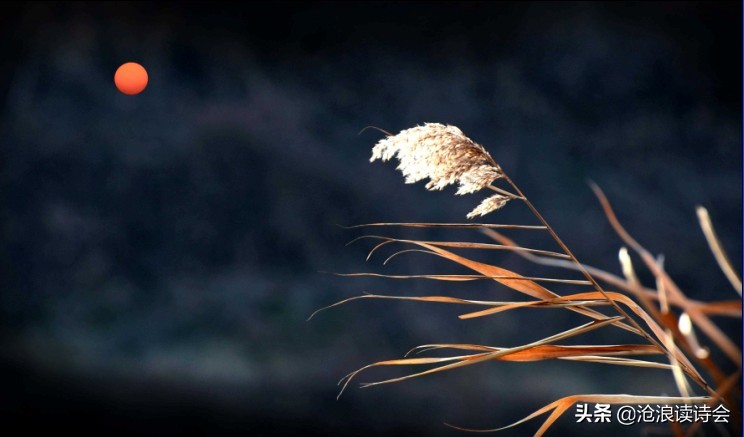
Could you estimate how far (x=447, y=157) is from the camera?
0.91m

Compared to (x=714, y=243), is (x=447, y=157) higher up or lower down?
higher up

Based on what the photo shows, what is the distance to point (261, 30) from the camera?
395cm

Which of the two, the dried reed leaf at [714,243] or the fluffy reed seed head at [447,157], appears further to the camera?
the fluffy reed seed head at [447,157]

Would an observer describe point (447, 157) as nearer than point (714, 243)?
No

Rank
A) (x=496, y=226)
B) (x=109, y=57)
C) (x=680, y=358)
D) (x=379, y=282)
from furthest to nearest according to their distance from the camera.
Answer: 1. (x=109, y=57)
2. (x=379, y=282)
3. (x=496, y=226)
4. (x=680, y=358)

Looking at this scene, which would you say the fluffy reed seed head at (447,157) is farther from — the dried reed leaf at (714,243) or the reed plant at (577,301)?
the dried reed leaf at (714,243)

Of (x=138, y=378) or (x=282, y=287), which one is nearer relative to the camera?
(x=282, y=287)

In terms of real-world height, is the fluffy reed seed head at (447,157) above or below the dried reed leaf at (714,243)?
above

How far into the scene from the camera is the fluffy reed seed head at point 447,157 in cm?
91

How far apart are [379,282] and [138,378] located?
187cm

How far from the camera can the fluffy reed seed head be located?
91cm

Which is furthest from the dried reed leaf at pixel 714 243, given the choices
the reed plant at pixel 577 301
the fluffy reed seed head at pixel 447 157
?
the fluffy reed seed head at pixel 447 157

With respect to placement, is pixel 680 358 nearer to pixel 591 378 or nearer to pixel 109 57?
pixel 591 378

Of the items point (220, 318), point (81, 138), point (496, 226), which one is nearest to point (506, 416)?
point (220, 318)
